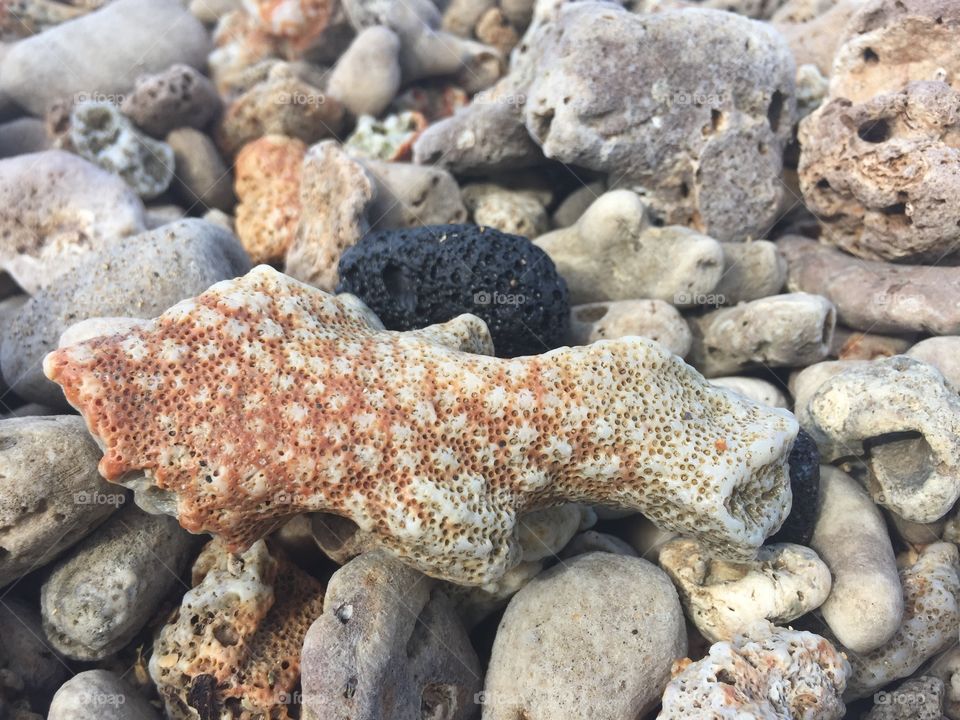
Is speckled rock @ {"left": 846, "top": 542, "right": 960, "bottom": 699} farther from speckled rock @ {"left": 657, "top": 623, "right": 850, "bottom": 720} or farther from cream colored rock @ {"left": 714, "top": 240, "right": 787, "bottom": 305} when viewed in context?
cream colored rock @ {"left": 714, "top": 240, "right": 787, "bottom": 305}

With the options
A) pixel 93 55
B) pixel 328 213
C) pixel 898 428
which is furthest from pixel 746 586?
pixel 93 55

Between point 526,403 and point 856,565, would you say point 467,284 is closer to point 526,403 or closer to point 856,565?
point 526,403

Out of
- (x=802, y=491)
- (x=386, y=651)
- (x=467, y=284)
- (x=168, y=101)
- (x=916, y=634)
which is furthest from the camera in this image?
(x=168, y=101)

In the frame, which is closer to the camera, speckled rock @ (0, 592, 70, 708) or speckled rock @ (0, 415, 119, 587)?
speckled rock @ (0, 415, 119, 587)

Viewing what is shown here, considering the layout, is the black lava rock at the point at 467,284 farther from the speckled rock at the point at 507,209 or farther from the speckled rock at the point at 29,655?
the speckled rock at the point at 29,655

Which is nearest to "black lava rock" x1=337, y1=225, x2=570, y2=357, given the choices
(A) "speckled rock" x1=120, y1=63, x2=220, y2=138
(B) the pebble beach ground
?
(B) the pebble beach ground

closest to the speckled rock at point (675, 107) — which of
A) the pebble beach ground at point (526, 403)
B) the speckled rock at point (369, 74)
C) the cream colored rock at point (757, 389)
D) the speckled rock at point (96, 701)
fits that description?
the pebble beach ground at point (526, 403)
